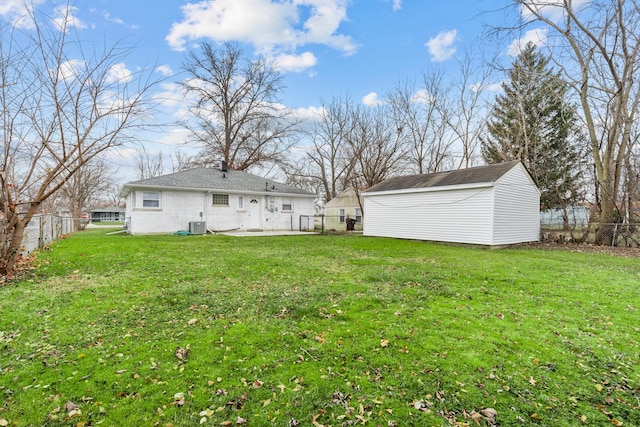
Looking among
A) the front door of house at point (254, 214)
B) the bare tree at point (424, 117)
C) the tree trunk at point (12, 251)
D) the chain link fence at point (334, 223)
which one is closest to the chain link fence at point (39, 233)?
the tree trunk at point (12, 251)

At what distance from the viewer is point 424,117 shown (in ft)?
71.8

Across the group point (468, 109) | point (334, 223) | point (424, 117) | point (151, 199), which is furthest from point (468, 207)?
point (151, 199)

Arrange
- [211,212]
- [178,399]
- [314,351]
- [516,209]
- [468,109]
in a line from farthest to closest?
[468,109], [211,212], [516,209], [314,351], [178,399]

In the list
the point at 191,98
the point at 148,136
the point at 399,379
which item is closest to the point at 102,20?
the point at 148,136

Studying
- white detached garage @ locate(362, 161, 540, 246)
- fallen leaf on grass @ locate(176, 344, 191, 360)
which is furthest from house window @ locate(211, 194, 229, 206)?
fallen leaf on grass @ locate(176, 344, 191, 360)

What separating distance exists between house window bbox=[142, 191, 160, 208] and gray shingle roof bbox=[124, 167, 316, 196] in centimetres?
47

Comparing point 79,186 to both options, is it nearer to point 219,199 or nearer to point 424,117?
point 219,199

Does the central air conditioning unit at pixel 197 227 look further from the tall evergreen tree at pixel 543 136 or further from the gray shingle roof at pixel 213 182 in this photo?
the tall evergreen tree at pixel 543 136

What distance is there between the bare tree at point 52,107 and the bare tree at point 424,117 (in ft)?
62.8

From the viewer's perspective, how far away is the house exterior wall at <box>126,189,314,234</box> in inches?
596

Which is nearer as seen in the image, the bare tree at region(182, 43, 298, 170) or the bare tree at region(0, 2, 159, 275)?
the bare tree at region(0, 2, 159, 275)

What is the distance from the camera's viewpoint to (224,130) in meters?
25.9

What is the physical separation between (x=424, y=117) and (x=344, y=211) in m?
8.94

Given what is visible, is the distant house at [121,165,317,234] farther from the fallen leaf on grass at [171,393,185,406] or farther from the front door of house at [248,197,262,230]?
the fallen leaf on grass at [171,393,185,406]
